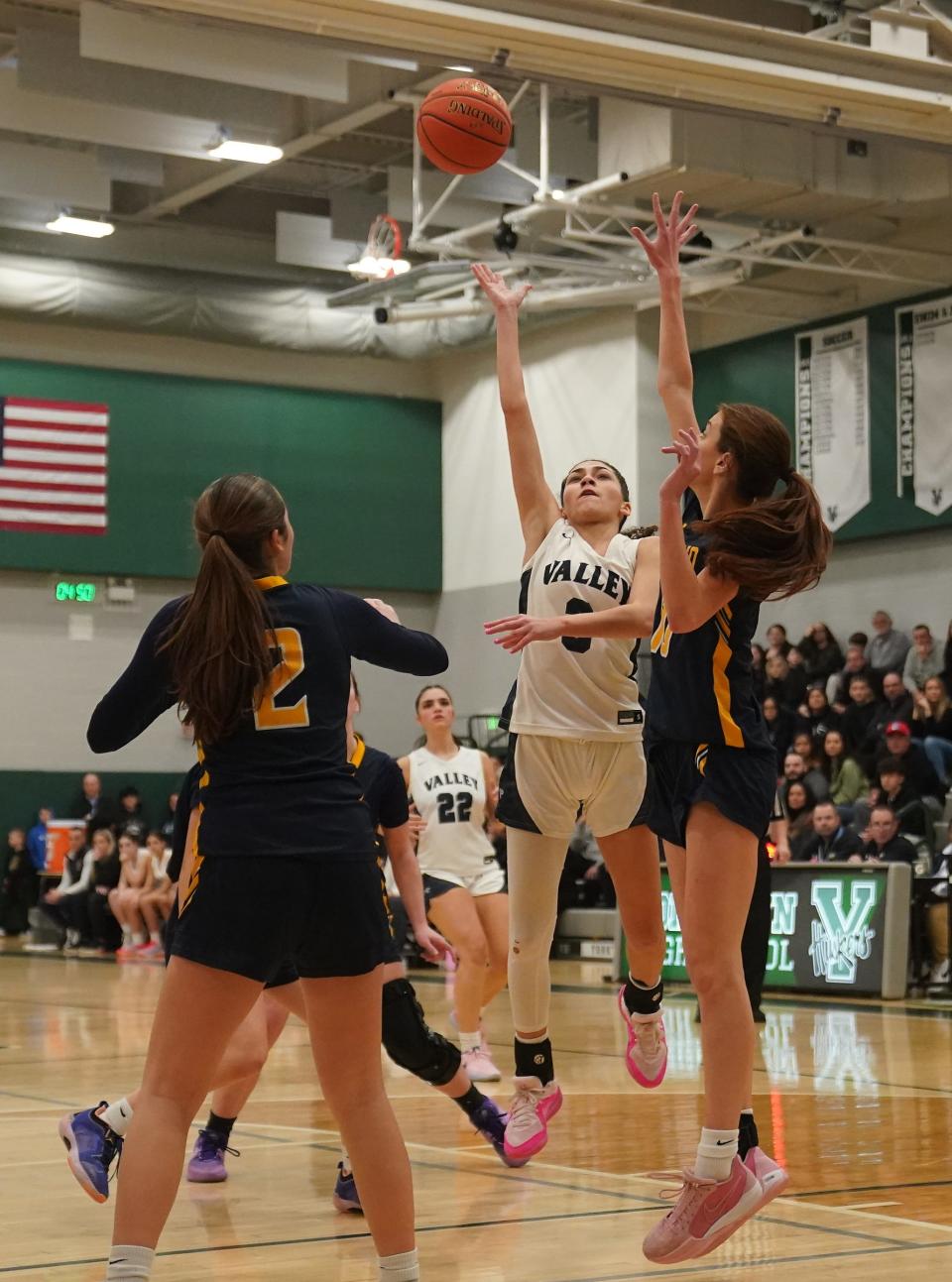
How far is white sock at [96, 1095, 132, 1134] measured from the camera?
204 inches

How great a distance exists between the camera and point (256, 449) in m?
25.1

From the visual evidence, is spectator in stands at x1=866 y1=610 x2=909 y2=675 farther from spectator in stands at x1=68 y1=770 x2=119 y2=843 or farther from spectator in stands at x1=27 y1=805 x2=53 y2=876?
spectator in stands at x1=27 y1=805 x2=53 y2=876

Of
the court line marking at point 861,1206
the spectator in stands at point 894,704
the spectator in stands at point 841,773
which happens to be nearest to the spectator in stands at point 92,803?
the spectator in stands at point 841,773

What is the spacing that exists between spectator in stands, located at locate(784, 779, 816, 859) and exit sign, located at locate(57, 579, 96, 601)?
10.8 meters

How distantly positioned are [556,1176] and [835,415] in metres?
16.1

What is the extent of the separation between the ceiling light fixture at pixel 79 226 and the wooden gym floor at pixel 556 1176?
13.4 metres

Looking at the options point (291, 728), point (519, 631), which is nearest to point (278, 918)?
point (291, 728)

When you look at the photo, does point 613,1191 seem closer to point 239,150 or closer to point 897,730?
point 897,730

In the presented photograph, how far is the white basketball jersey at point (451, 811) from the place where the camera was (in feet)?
29.2

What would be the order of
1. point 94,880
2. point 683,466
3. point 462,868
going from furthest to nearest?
point 94,880
point 462,868
point 683,466

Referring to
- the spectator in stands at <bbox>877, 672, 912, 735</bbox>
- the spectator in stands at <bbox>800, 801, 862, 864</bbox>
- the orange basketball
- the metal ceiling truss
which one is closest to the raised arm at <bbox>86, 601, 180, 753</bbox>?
the orange basketball

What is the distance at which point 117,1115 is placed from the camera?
5.21 m

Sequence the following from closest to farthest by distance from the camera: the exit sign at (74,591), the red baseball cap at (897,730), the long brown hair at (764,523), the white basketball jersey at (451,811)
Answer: the long brown hair at (764,523) → the white basketball jersey at (451,811) → the red baseball cap at (897,730) → the exit sign at (74,591)

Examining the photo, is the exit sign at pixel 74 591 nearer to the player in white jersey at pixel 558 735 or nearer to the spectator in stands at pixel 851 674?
the spectator in stands at pixel 851 674
